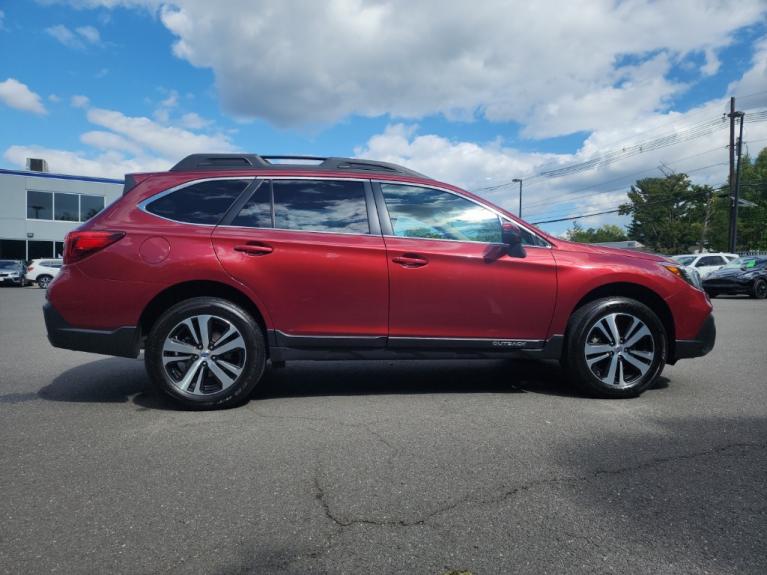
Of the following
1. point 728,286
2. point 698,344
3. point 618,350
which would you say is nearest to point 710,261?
point 728,286

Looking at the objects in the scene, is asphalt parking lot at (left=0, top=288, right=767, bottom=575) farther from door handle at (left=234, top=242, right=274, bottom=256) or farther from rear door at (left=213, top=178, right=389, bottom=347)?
door handle at (left=234, top=242, right=274, bottom=256)

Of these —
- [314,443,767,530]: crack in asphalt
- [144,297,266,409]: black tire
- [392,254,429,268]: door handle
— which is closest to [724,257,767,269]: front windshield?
[314,443,767,530]: crack in asphalt

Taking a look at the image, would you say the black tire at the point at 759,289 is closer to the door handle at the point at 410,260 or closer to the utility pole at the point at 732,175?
the utility pole at the point at 732,175

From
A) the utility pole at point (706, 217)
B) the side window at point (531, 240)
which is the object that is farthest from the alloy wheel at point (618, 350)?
the utility pole at point (706, 217)

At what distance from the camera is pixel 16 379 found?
15.2 feet

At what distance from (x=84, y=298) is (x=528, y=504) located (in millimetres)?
3171

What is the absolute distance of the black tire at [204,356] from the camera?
3582 mm

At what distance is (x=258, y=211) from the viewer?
3854 millimetres

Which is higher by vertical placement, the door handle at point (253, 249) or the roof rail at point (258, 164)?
the roof rail at point (258, 164)

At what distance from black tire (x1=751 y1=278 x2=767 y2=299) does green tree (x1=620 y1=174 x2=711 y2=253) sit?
45.6 meters

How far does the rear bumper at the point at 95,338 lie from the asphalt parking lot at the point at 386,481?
17.9 inches

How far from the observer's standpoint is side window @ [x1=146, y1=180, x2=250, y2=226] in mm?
3756

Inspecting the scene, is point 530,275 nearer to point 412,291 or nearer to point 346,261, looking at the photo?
point 412,291

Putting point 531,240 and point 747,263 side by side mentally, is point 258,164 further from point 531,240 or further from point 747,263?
point 747,263
